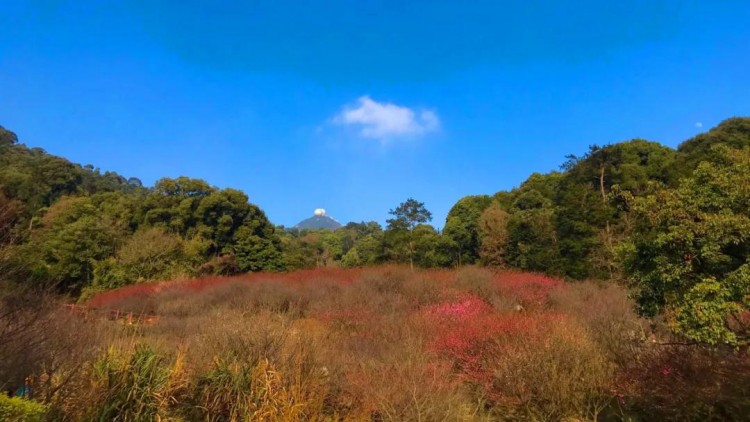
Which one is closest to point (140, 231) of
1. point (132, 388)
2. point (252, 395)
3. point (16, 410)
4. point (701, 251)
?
point (252, 395)

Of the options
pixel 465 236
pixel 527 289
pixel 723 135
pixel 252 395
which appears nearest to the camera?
pixel 252 395

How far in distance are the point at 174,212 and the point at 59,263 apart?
8.13 metres

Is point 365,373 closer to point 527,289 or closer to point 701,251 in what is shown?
point 701,251

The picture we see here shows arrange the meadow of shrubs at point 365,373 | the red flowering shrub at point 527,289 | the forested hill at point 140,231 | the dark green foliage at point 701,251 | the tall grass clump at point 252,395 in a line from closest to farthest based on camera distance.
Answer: the dark green foliage at point 701,251, the meadow of shrubs at point 365,373, the tall grass clump at point 252,395, the red flowering shrub at point 527,289, the forested hill at point 140,231

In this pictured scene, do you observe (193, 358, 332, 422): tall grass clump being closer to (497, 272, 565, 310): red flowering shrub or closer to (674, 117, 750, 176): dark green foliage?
(497, 272, 565, 310): red flowering shrub

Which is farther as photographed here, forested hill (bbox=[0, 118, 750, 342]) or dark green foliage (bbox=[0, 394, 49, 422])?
forested hill (bbox=[0, 118, 750, 342])

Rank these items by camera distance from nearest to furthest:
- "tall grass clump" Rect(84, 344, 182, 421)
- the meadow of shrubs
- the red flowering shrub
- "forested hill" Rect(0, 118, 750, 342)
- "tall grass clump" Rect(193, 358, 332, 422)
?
"tall grass clump" Rect(84, 344, 182, 421), the meadow of shrubs, "tall grass clump" Rect(193, 358, 332, 422), the red flowering shrub, "forested hill" Rect(0, 118, 750, 342)

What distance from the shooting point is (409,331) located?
1011 cm

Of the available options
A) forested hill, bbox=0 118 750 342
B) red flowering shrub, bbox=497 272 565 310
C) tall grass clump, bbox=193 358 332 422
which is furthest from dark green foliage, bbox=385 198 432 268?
tall grass clump, bbox=193 358 332 422

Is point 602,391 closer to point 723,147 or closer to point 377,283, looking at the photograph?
point 723,147

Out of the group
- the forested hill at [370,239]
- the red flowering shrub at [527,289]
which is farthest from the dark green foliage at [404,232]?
the red flowering shrub at [527,289]

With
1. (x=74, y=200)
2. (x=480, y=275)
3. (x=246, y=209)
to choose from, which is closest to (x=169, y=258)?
(x=246, y=209)

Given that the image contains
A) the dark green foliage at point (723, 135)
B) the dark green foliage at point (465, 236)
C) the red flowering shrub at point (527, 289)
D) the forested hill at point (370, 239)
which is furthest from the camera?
the dark green foliage at point (465, 236)

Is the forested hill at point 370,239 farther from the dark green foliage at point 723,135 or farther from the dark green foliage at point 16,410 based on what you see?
the dark green foliage at point 16,410
